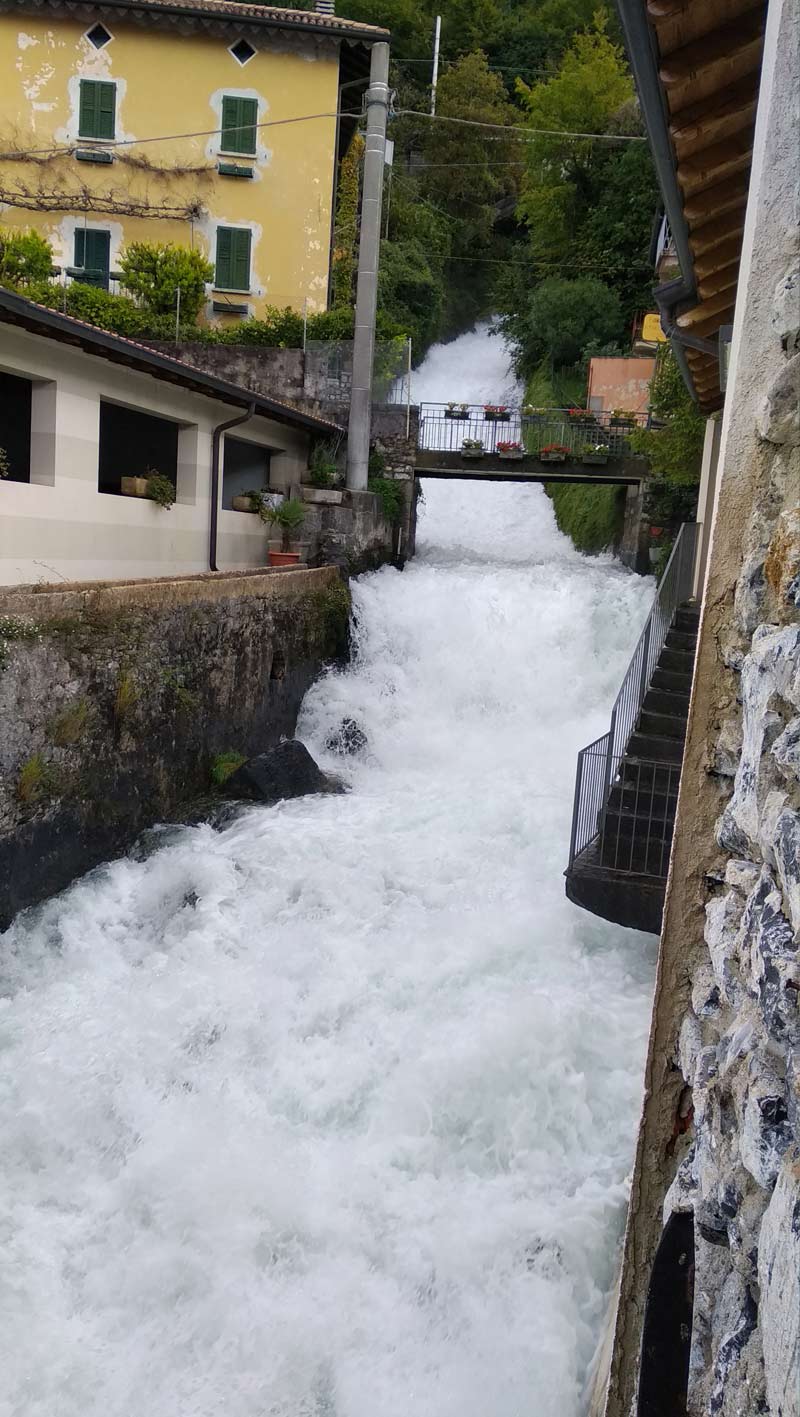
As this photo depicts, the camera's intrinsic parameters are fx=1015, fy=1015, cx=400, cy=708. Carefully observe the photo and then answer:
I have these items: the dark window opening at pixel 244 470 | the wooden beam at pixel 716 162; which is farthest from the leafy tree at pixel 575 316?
the wooden beam at pixel 716 162

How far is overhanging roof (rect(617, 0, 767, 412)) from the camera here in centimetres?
331

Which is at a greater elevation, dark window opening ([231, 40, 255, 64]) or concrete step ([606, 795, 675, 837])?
dark window opening ([231, 40, 255, 64])

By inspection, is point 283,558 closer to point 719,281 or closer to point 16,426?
point 16,426

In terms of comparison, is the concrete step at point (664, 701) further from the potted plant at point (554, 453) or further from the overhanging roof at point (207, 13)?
the overhanging roof at point (207, 13)

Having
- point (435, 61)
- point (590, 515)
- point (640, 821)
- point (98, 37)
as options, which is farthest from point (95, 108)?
point (640, 821)

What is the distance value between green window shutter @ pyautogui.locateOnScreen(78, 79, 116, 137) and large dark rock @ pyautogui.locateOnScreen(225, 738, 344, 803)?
15.1 m

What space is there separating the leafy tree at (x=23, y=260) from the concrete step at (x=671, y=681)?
589 inches

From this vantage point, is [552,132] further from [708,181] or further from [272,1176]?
[272,1176]

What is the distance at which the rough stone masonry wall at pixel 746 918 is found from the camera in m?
1.75

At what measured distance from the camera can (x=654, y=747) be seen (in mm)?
7785

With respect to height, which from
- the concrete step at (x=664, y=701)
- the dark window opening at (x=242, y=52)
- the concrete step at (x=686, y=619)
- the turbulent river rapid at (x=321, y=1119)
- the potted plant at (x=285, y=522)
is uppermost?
the dark window opening at (x=242, y=52)

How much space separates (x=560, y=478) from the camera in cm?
1698

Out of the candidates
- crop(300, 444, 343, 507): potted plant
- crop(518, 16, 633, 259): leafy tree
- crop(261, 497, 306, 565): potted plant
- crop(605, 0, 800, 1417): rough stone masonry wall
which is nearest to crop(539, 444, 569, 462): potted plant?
crop(300, 444, 343, 507): potted plant

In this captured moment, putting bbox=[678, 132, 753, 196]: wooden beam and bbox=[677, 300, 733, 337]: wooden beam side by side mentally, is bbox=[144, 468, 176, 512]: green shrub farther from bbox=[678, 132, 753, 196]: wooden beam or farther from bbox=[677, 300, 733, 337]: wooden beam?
bbox=[678, 132, 753, 196]: wooden beam
